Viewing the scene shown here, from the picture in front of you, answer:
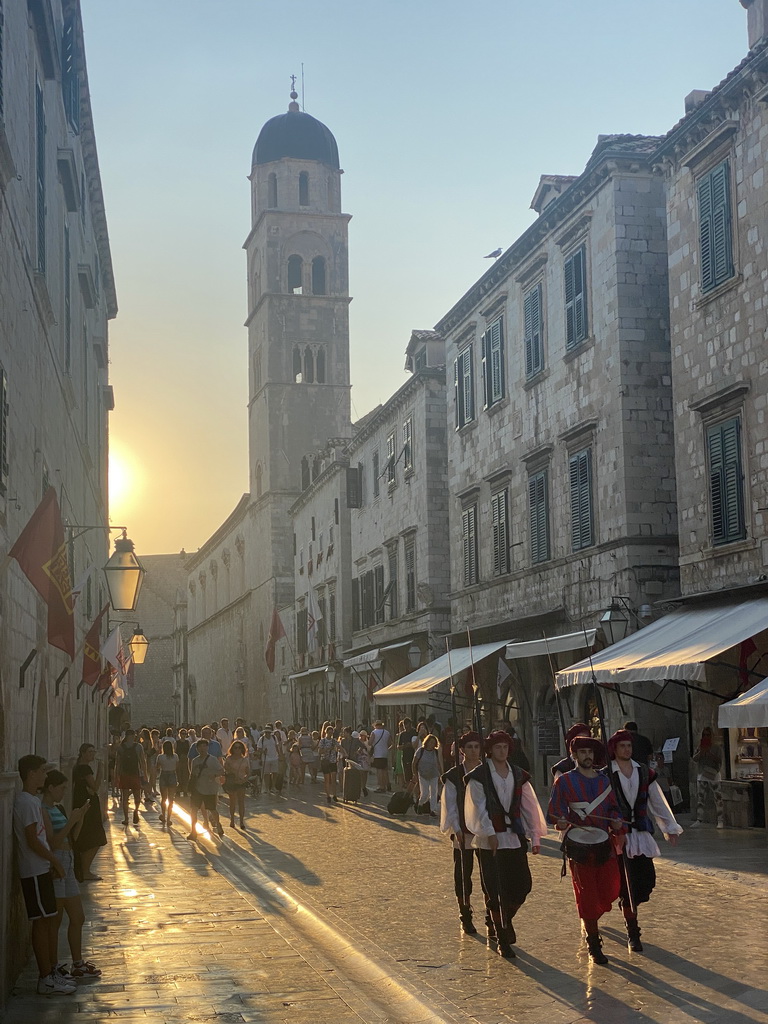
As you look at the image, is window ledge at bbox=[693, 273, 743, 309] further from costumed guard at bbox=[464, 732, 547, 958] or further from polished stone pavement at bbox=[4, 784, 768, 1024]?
costumed guard at bbox=[464, 732, 547, 958]

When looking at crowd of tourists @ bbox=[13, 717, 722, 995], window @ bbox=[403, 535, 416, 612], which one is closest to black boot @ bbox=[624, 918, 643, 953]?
crowd of tourists @ bbox=[13, 717, 722, 995]

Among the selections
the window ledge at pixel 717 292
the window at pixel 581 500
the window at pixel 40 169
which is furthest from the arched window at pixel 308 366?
the window at pixel 40 169

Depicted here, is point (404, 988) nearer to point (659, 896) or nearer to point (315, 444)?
point (659, 896)

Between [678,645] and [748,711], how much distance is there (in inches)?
137

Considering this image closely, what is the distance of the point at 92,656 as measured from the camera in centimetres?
2098

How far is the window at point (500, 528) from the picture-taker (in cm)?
2967

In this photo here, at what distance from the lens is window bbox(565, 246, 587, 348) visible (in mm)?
25547

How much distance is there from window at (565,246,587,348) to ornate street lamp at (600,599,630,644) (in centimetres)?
537

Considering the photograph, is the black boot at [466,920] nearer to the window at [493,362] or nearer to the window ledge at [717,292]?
the window ledge at [717,292]

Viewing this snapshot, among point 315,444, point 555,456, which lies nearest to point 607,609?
point 555,456

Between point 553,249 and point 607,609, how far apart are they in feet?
25.4

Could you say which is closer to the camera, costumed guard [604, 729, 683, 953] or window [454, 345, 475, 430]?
costumed guard [604, 729, 683, 953]

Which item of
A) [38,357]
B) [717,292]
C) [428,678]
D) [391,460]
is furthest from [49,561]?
[391,460]

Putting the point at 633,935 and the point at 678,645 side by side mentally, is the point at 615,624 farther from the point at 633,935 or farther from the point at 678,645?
the point at 633,935
